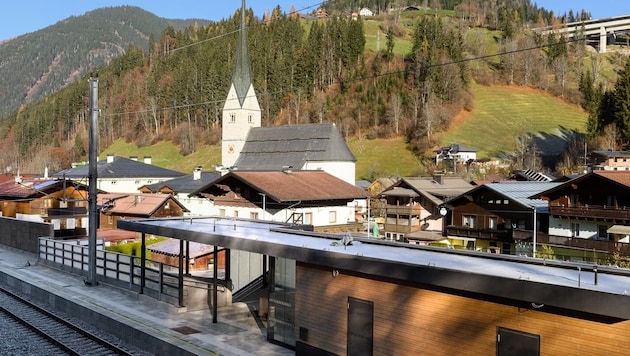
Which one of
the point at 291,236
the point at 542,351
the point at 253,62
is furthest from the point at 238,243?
the point at 253,62

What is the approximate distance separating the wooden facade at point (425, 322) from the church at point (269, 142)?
51.0m

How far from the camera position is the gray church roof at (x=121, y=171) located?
67562mm

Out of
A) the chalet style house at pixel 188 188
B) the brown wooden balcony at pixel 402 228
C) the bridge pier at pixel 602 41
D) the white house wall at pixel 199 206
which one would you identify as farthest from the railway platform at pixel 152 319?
the bridge pier at pixel 602 41

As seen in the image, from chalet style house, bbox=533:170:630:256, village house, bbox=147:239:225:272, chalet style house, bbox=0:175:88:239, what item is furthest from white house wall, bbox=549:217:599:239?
chalet style house, bbox=0:175:88:239

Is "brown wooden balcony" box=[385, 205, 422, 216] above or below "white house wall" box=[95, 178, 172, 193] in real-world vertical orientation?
below

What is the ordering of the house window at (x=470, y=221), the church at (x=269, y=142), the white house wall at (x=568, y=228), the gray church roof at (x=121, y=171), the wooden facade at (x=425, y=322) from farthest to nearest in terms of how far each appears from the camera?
the gray church roof at (x=121, y=171) < the church at (x=269, y=142) < the house window at (x=470, y=221) < the white house wall at (x=568, y=228) < the wooden facade at (x=425, y=322)

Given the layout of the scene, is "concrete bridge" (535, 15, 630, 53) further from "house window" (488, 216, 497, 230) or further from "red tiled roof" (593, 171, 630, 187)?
"red tiled roof" (593, 171, 630, 187)

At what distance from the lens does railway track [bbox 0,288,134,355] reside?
15.9m

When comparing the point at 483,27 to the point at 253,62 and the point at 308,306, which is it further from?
the point at 308,306

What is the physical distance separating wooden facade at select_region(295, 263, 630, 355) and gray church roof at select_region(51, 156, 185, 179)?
192 feet

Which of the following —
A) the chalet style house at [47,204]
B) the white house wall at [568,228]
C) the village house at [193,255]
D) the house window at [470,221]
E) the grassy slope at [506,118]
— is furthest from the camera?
the grassy slope at [506,118]

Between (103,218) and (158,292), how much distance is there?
1207 inches

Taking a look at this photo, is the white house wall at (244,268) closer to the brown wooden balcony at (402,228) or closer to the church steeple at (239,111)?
the brown wooden balcony at (402,228)

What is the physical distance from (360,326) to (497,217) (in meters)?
31.4
